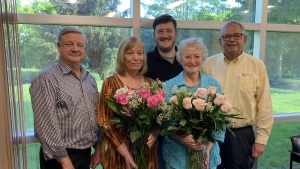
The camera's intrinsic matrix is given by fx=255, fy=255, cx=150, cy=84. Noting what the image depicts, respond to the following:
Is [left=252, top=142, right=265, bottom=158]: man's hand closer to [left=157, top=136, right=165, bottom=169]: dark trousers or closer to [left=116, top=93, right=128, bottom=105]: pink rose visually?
[left=157, top=136, right=165, bottom=169]: dark trousers

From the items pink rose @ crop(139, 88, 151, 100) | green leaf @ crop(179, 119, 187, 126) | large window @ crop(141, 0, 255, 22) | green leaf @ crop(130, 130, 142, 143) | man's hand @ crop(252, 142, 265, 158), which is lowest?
man's hand @ crop(252, 142, 265, 158)

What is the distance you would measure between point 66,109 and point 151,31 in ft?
4.33

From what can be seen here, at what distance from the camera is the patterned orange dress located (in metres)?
1.64

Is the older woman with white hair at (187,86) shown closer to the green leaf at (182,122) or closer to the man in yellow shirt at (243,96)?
the green leaf at (182,122)

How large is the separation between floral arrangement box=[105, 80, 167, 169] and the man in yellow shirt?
0.81m

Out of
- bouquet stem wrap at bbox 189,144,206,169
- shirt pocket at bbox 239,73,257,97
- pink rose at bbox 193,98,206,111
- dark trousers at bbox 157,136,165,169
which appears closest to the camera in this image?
pink rose at bbox 193,98,206,111

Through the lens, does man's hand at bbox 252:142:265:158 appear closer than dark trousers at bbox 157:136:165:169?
No

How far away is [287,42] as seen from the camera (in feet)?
10.4

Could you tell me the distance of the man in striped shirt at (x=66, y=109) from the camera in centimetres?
153

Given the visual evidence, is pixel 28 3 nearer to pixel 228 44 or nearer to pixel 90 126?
pixel 90 126

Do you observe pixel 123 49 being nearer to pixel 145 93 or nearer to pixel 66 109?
pixel 145 93

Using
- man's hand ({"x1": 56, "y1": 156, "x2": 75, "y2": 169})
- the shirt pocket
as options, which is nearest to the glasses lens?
the shirt pocket

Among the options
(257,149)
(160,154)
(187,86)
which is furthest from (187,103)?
(257,149)

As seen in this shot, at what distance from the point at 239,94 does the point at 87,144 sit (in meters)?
1.23
